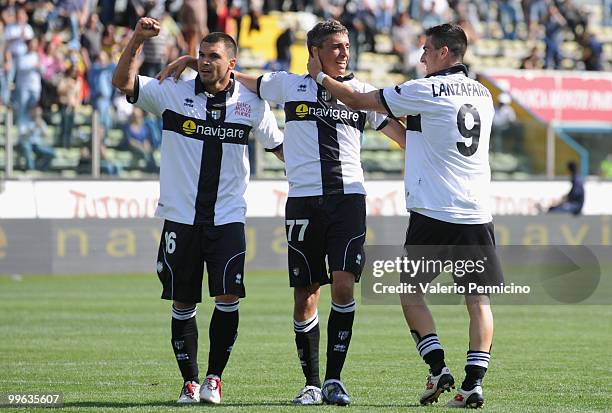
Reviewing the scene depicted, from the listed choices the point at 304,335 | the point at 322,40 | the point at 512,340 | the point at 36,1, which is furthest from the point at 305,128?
the point at 36,1

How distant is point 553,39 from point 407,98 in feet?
85.6

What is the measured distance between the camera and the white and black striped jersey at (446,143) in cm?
812

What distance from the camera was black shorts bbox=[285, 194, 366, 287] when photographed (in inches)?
334

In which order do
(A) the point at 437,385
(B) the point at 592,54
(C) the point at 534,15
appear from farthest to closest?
(C) the point at 534,15
(B) the point at 592,54
(A) the point at 437,385

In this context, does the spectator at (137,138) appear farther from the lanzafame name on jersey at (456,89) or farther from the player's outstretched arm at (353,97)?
the lanzafame name on jersey at (456,89)

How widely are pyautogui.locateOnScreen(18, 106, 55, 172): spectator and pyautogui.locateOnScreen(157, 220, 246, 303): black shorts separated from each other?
46.3ft

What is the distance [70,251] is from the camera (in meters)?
22.5

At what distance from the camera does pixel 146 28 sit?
27.0 ft

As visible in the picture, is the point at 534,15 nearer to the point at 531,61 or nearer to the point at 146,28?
the point at 531,61

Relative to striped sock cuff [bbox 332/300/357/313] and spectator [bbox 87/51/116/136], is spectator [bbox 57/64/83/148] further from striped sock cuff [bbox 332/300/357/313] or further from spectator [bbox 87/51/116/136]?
striped sock cuff [bbox 332/300/357/313]

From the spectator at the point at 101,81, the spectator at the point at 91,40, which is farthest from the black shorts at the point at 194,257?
the spectator at the point at 91,40

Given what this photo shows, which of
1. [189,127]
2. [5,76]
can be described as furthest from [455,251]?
[5,76]

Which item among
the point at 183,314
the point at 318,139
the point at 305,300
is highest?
the point at 318,139

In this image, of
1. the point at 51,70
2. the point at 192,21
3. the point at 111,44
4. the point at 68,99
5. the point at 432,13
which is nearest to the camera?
the point at 68,99
